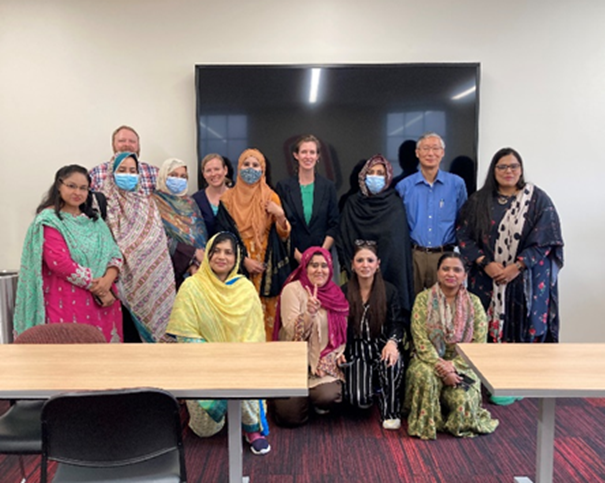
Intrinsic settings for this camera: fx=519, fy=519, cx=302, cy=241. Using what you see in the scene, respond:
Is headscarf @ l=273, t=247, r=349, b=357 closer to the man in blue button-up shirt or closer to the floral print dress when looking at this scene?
the floral print dress

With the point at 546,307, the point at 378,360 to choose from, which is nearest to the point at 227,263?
the point at 378,360

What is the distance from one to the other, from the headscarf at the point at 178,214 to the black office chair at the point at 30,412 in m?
1.04

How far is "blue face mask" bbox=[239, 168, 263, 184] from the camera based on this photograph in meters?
3.15

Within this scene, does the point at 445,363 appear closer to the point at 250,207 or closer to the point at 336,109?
the point at 250,207

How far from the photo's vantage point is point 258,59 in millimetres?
3604

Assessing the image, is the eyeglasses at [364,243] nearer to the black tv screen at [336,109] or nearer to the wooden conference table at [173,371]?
the black tv screen at [336,109]

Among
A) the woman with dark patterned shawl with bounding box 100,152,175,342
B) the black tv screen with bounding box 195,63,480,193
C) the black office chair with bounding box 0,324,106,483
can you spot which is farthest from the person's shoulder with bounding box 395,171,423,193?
the black office chair with bounding box 0,324,106,483

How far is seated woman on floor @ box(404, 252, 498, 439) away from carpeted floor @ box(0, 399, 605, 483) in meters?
0.09

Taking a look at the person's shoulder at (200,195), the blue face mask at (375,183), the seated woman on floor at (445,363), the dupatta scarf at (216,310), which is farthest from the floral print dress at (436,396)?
the person's shoulder at (200,195)

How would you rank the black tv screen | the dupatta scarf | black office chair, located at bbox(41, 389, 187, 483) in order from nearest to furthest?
black office chair, located at bbox(41, 389, 187, 483), the dupatta scarf, the black tv screen

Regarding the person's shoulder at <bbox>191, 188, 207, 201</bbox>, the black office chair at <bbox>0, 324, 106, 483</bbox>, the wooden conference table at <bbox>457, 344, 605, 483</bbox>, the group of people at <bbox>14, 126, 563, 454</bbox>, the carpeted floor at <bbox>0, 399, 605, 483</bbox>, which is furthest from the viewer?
the person's shoulder at <bbox>191, 188, 207, 201</bbox>

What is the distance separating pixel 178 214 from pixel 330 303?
1098 millimetres

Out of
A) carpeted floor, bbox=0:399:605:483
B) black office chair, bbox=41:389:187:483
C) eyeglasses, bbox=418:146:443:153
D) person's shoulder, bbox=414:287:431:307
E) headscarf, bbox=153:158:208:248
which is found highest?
eyeglasses, bbox=418:146:443:153

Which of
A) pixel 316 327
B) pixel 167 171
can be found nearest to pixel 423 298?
pixel 316 327
